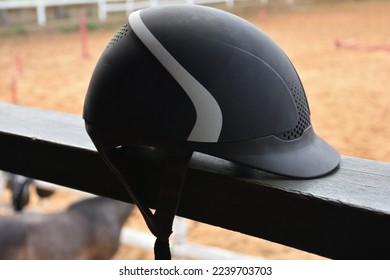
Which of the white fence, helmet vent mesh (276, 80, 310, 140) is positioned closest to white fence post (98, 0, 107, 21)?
the white fence

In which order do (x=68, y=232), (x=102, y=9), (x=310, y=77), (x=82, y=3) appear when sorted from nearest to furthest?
(x=68, y=232)
(x=310, y=77)
(x=102, y=9)
(x=82, y=3)

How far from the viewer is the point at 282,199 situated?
20.8 inches

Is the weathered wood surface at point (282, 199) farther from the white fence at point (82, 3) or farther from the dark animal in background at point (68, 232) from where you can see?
the white fence at point (82, 3)

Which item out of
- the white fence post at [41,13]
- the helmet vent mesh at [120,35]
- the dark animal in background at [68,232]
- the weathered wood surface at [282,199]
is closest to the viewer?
the weathered wood surface at [282,199]

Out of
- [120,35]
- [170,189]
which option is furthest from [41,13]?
[170,189]

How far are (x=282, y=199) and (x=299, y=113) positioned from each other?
0.34ft

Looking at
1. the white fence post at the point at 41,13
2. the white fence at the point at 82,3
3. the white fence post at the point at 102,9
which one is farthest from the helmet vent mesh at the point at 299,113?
the white fence post at the point at 102,9

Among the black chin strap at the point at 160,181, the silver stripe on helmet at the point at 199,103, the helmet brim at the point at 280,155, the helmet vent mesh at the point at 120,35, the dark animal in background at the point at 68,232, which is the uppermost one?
the helmet vent mesh at the point at 120,35

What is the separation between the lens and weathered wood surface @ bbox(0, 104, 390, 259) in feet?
1.60

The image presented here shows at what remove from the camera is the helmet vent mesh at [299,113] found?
575mm

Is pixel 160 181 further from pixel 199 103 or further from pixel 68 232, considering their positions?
pixel 68 232

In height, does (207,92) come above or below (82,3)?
above

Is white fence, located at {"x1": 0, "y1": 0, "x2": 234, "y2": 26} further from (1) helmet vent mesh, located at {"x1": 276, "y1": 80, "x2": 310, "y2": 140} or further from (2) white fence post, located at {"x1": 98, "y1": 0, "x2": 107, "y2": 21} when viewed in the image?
(1) helmet vent mesh, located at {"x1": 276, "y1": 80, "x2": 310, "y2": 140}

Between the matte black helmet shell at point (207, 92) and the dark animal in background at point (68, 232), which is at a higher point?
the matte black helmet shell at point (207, 92)
